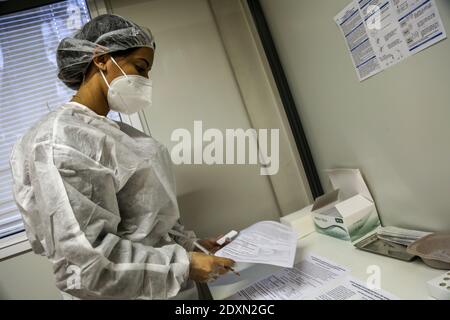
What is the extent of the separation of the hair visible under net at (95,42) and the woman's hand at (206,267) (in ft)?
2.31

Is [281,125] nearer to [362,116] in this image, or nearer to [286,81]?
[286,81]

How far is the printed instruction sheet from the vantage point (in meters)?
0.71

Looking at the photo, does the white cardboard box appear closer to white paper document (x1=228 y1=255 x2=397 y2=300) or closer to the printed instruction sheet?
white paper document (x1=228 y1=255 x2=397 y2=300)

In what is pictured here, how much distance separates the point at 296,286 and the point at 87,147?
0.70m

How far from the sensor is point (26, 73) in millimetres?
1432

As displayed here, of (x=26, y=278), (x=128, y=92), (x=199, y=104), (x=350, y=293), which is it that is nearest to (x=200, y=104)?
(x=199, y=104)

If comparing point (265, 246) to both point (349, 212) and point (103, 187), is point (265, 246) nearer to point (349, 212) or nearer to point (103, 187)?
point (349, 212)

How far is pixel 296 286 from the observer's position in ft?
2.68

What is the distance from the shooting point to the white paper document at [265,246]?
80 centimetres

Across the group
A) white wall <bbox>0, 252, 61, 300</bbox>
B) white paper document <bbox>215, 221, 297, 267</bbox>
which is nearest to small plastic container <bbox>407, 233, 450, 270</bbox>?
white paper document <bbox>215, 221, 297, 267</bbox>

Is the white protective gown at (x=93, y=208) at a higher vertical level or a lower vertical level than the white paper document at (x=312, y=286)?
higher

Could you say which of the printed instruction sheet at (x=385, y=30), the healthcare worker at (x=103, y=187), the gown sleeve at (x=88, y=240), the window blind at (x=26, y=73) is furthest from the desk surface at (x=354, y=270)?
the window blind at (x=26, y=73)

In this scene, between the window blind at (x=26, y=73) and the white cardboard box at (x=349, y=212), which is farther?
the window blind at (x=26, y=73)

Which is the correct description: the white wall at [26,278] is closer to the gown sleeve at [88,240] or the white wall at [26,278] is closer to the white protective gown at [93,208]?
the white protective gown at [93,208]
